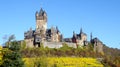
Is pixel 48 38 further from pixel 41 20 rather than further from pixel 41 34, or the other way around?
pixel 41 20

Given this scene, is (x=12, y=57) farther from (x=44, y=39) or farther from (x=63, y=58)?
(x=44, y=39)

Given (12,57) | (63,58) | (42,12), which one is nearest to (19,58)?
(12,57)

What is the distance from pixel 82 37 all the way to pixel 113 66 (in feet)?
76.1

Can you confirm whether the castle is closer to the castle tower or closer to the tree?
the castle tower

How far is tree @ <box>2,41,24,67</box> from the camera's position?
5169cm

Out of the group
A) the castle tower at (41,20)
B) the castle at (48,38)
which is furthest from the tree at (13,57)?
the castle tower at (41,20)

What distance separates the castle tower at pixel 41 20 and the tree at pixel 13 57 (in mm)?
79067

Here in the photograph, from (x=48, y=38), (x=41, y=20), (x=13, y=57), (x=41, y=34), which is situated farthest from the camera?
(x=41, y=20)

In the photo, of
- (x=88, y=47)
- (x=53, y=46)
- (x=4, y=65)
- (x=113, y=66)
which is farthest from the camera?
(x=88, y=47)

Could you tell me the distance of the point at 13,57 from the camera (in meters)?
52.4

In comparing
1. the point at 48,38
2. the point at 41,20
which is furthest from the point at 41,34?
the point at 41,20

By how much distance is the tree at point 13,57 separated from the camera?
51688 mm

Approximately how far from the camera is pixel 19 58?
5238 centimetres

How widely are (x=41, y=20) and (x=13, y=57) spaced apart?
84.1 m
